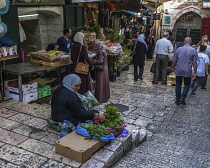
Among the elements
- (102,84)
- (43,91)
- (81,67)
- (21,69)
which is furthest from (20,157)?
(102,84)

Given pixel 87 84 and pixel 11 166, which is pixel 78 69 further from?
pixel 11 166

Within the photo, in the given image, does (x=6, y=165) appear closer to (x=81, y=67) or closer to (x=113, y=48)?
(x=81, y=67)

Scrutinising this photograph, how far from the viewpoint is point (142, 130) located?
5.46 m

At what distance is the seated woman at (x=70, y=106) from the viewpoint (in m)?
4.31

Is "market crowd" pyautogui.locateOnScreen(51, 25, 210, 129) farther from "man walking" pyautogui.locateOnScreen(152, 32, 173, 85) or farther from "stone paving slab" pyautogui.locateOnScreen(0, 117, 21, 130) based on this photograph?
"stone paving slab" pyautogui.locateOnScreen(0, 117, 21, 130)

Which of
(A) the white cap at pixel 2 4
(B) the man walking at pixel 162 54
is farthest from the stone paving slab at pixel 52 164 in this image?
(B) the man walking at pixel 162 54

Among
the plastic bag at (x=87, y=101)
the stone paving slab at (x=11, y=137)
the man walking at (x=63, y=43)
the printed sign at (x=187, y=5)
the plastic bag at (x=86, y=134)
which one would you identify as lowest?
the stone paving slab at (x=11, y=137)

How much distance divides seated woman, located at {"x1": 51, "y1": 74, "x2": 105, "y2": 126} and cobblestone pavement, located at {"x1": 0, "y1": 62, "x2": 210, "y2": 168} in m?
0.45

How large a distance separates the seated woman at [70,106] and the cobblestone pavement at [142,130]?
0.45 m

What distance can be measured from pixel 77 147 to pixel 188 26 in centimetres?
1752

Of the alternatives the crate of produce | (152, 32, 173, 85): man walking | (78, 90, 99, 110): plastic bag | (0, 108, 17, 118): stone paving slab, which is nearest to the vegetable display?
(78, 90, 99, 110): plastic bag

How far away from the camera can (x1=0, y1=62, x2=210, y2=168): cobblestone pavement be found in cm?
401

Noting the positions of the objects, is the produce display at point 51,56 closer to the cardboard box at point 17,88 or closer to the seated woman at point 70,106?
the cardboard box at point 17,88

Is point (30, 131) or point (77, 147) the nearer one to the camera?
point (77, 147)
